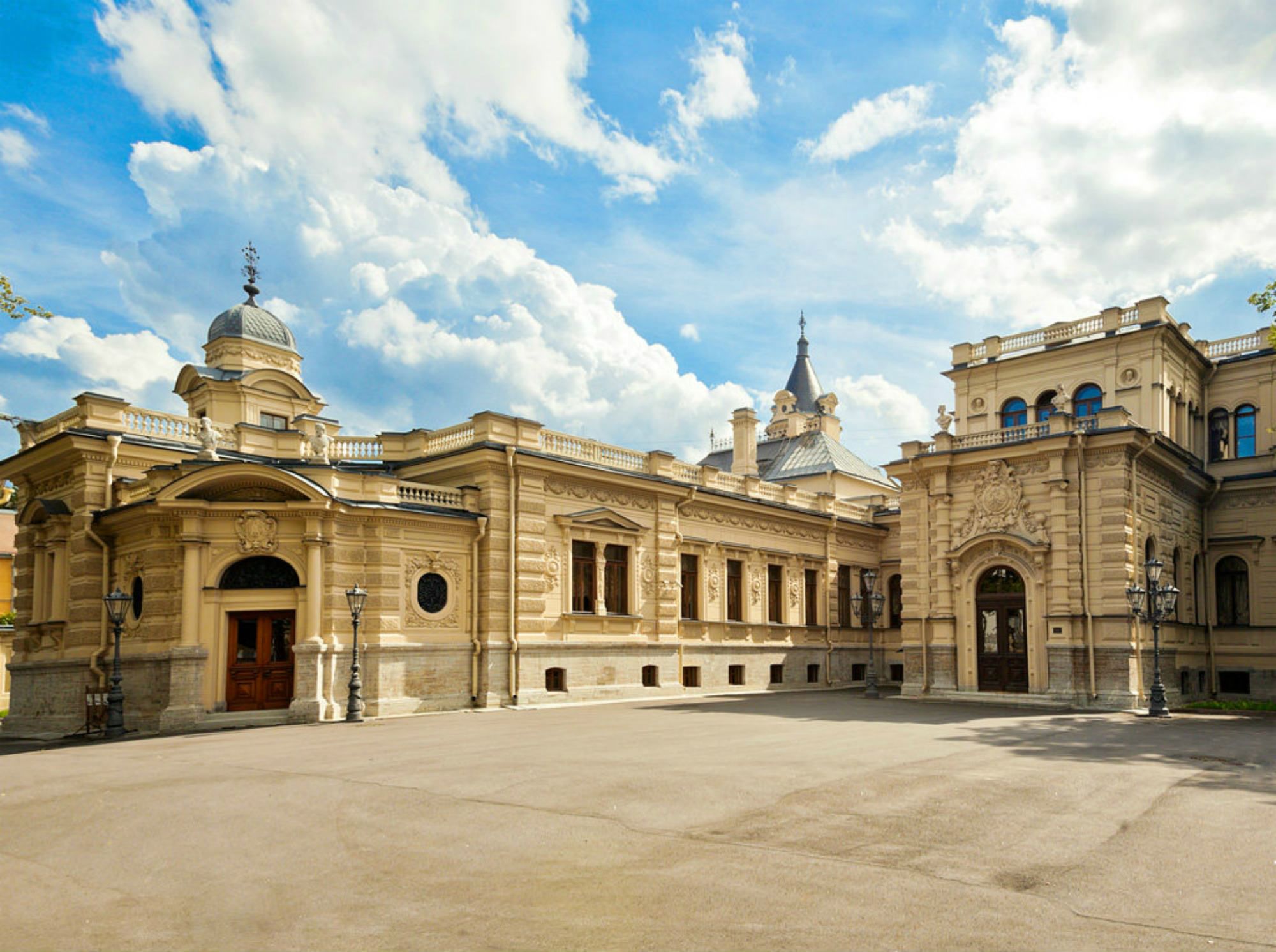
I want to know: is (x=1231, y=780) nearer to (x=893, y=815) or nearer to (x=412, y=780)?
(x=893, y=815)

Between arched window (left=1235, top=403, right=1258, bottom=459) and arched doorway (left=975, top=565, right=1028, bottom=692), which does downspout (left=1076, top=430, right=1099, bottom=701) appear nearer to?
arched doorway (left=975, top=565, right=1028, bottom=692)

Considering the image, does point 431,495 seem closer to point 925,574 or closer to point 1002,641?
point 925,574

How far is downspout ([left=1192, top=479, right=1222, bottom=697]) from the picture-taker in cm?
3519

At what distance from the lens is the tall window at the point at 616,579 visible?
33656 millimetres

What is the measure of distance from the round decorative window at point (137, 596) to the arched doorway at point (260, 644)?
2.45 metres

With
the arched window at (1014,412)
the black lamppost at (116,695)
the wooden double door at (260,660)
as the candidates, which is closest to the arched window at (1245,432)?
the arched window at (1014,412)

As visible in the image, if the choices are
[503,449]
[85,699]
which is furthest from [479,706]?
[85,699]

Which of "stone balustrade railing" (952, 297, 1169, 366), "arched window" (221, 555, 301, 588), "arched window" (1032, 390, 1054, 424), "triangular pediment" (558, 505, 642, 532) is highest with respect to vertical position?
"stone balustrade railing" (952, 297, 1169, 366)

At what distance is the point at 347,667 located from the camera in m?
26.4

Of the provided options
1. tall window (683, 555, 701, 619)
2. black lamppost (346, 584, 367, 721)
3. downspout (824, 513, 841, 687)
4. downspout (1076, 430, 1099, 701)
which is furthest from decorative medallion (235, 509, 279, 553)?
downspout (824, 513, 841, 687)

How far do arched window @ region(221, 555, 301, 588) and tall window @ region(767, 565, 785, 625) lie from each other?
20528 mm

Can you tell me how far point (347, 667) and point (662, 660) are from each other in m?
12.0

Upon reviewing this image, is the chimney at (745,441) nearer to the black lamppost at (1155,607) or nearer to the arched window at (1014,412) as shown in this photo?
the arched window at (1014,412)

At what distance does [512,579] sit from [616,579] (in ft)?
16.9
